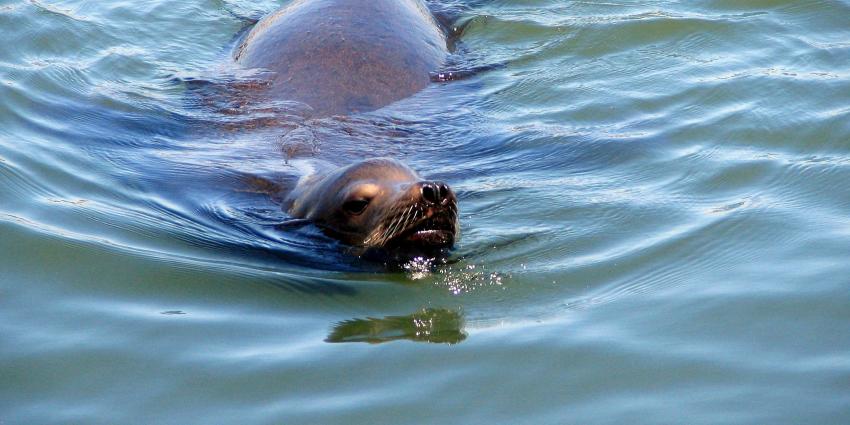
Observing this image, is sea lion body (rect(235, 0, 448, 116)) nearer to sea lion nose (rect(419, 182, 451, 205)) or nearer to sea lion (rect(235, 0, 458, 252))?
sea lion (rect(235, 0, 458, 252))

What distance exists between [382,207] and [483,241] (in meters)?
0.58

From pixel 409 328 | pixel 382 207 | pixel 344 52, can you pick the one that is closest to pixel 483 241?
pixel 382 207

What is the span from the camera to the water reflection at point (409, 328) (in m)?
5.21

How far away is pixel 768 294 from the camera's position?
18.0ft

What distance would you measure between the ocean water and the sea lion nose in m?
0.34

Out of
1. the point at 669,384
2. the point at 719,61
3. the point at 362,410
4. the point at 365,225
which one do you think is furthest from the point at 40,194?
the point at 719,61

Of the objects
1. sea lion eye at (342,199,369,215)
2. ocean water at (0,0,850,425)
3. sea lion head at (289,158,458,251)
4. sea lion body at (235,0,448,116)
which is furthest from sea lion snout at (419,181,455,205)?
sea lion body at (235,0,448,116)

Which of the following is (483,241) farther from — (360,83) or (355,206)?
(360,83)

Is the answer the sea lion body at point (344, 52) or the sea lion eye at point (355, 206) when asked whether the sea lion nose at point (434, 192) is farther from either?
the sea lion body at point (344, 52)

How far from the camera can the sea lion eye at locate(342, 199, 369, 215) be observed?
21.0ft

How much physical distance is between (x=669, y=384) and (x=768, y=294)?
38.9 inches

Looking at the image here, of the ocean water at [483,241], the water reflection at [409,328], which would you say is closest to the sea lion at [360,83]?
the ocean water at [483,241]

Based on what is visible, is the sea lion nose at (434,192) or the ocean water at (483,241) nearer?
the ocean water at (483,241)

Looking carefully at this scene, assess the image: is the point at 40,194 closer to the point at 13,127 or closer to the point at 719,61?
the point at 13,127
